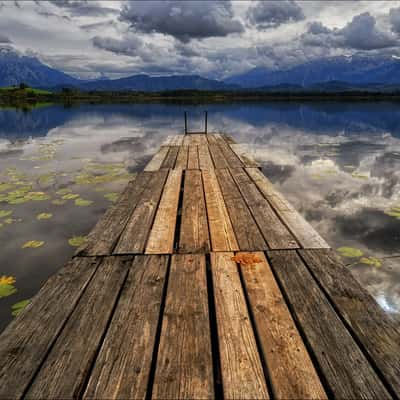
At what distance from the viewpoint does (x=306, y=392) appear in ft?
5.95

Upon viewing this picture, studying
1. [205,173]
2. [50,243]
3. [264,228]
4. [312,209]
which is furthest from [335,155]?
[50,243]

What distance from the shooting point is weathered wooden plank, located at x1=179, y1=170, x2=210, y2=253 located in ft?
12.2

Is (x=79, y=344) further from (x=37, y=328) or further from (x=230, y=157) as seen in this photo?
(x=230, y=157)

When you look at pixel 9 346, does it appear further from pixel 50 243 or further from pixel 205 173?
pixel 205 173

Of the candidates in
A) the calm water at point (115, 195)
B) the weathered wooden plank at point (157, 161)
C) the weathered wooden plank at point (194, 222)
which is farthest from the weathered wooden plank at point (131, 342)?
the weathered wooden plank at point (157, 161)

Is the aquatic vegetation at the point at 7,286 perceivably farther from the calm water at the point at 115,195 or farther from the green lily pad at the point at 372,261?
the green lily pad at the point at 372,261

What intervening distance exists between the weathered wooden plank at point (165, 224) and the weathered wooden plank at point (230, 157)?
2.91 m

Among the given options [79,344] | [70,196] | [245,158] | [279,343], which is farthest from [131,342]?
[245,158]

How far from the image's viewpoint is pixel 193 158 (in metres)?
9.97

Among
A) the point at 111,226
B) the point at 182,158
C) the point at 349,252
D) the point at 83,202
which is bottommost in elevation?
the point at 349,252

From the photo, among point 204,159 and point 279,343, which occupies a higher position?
point 279,343

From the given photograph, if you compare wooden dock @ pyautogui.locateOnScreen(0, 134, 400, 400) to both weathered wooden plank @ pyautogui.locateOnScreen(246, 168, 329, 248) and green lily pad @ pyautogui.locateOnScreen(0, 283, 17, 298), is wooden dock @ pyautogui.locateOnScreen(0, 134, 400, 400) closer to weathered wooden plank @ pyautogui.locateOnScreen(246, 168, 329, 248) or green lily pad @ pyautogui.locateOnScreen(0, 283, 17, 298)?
weathered wooden plank @ pyautogui.locateOnScreen(246, 168, 329, 248)

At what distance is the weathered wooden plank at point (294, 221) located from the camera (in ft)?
12.4

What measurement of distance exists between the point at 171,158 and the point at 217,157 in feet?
5.44
